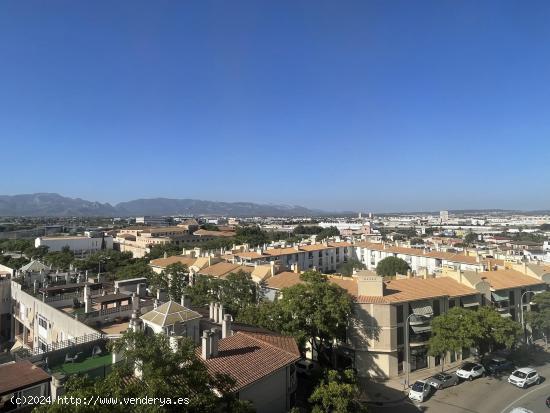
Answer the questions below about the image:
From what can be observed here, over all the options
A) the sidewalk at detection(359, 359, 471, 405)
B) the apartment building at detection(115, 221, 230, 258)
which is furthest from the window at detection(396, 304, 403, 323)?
the apartment building at detection(115, 221, 230, 258)

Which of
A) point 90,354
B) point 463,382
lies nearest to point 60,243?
point 90,354

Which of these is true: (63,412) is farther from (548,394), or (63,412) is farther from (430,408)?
(548,394)

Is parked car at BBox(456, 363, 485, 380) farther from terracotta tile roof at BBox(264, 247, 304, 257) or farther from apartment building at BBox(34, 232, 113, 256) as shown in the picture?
apartment building at BBox(34, 232, 113, 256)

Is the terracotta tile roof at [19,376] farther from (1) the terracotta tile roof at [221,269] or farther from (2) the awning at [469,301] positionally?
(2) the awning at [469,301]

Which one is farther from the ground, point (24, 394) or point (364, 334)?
point (24, 394)

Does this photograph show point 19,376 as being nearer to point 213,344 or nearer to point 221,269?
point 213,344

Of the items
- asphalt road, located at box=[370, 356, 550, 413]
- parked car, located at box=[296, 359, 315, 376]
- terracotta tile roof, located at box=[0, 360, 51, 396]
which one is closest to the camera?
terracotta tile roof, located at box=[0, 360, 51, 396]
